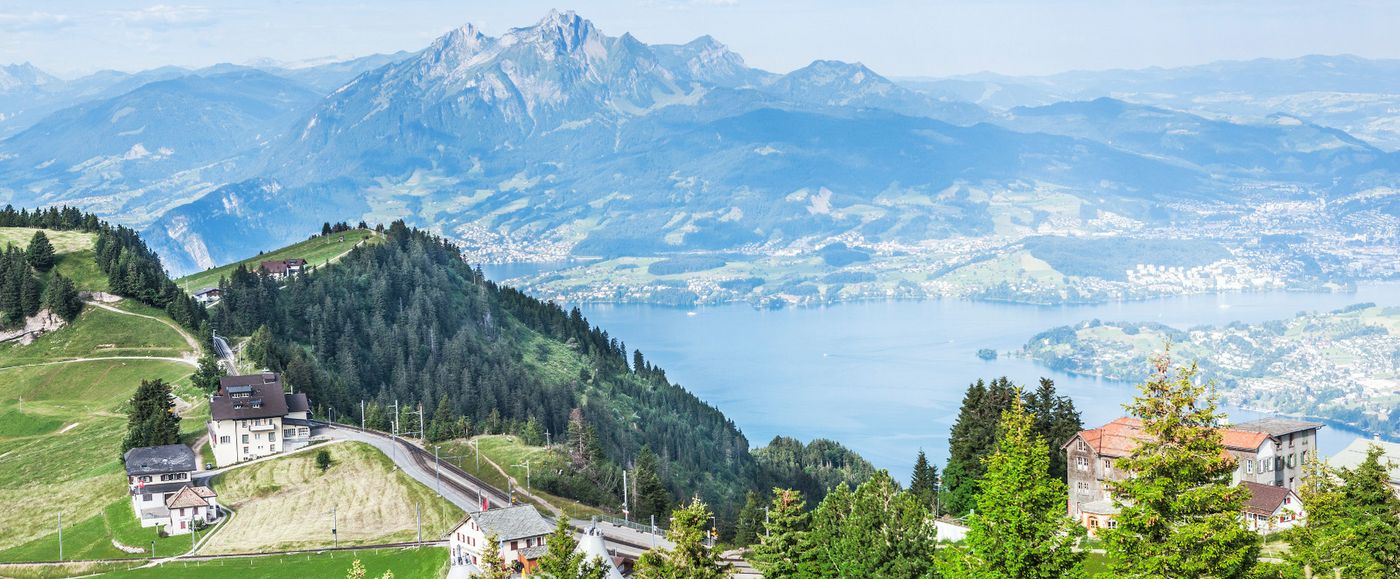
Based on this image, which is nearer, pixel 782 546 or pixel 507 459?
pixel 782 546

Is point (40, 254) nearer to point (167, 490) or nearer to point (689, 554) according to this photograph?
point (167, 490)

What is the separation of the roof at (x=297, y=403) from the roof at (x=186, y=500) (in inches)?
722

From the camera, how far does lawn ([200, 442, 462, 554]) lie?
88750 millimetres

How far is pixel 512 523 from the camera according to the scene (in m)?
77.0

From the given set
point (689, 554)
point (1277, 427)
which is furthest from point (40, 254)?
point (1277, 427)

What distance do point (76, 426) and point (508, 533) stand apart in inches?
2261

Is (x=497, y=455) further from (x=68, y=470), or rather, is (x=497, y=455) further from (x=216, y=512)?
(x=68, y=470)

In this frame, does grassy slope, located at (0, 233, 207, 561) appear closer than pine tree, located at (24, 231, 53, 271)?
Yes

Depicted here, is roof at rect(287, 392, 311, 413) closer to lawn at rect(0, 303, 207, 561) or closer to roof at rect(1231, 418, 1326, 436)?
lawn at rect(0, 303, 207, 561)

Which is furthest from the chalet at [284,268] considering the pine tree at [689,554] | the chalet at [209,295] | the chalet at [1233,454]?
the pine tree at [689,554]

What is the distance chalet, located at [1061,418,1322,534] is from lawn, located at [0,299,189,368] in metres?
85.7

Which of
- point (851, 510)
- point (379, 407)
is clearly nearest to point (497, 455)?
point (379, 407)

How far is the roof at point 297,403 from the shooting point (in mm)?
112125

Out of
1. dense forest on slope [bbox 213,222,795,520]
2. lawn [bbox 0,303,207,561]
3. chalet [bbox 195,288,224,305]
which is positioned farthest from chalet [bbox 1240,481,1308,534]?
chalet [bbox 195,288,224,305]
